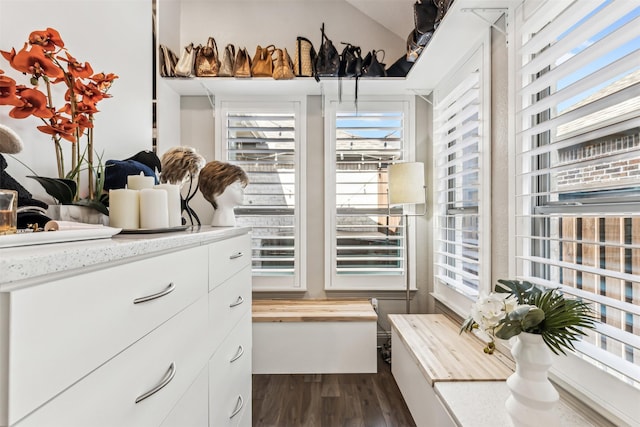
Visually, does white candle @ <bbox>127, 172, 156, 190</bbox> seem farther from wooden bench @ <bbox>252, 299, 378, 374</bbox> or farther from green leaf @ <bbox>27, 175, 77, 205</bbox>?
wooden bench @ <bbox>252, 299, 378, 374</bbox>

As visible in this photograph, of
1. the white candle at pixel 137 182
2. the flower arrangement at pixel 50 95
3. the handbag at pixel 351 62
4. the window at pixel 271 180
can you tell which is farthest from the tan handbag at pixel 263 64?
the white candle at pixel 137 182

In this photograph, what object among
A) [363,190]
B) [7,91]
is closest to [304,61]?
[363,190]

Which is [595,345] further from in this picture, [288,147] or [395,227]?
[288,147]

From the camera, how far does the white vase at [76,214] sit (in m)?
1.00

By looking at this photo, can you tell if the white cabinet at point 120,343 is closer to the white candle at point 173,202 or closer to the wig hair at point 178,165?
the white candle at point 173,202

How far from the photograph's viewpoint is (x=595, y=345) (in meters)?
1.17

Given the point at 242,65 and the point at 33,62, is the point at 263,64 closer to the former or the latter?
the point at 242,65

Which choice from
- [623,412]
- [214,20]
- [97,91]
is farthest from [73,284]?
[214,20]

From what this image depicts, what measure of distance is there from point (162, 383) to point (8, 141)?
71 centimetres

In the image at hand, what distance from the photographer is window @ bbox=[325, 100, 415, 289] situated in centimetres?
291

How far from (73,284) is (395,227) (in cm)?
257

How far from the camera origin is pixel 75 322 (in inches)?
21.5

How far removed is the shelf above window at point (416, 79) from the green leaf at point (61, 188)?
1.76 meters

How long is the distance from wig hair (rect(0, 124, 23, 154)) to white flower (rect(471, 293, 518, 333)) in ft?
4.64
